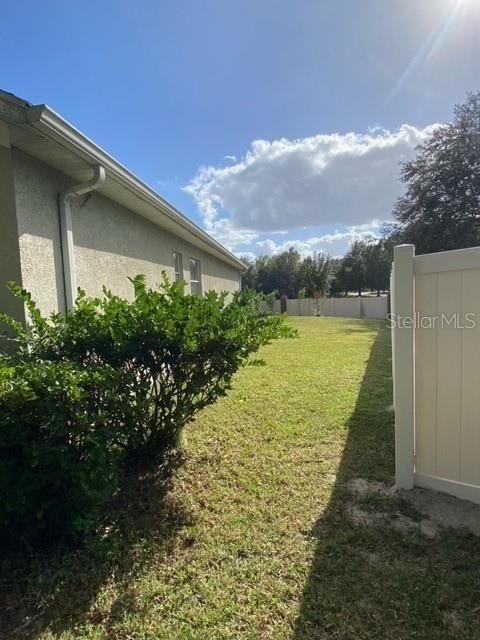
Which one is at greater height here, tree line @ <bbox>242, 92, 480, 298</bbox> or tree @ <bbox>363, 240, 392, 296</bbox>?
tree line @ <bbox>242, 92, 480, 298</bbox>

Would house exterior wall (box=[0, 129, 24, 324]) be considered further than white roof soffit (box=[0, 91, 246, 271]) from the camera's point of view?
Yes

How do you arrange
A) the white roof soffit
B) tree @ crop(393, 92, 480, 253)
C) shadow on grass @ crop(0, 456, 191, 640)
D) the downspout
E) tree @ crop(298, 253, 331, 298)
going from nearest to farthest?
shadow on grass @ crop(0, 456, 191, 640) → the white roof soffit → the downspout → tree @ crop(393, 92, 480, 253) → tree @ crop(298, 253, 331, 298)

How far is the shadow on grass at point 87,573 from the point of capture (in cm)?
200

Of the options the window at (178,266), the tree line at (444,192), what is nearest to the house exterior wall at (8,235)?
the window at (178,266)

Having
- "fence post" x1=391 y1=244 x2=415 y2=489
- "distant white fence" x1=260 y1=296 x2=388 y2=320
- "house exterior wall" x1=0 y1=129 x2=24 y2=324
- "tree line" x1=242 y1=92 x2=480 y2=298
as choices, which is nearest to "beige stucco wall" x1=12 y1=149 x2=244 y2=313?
"house exterior wall" x1=0 y1=129 x2=24 y2=324

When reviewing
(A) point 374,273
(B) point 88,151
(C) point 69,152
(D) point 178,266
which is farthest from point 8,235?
(A) point 374,273

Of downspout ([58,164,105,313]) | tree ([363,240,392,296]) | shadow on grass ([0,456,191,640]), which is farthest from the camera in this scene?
tree ([363,240,392,296])

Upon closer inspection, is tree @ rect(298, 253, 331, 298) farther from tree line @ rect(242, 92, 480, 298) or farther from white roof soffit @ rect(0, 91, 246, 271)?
white roof soffit @ rect(0, 91, 246, 271)

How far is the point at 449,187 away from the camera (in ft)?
70.8

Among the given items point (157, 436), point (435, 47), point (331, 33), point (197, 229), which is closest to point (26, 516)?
point (157, 436)

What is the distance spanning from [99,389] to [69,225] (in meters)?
2.89

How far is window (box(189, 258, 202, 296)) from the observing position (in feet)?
36.8

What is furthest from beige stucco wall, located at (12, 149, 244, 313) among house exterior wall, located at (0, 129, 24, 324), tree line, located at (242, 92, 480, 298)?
tree line, located at (242, 92, 480, 298)

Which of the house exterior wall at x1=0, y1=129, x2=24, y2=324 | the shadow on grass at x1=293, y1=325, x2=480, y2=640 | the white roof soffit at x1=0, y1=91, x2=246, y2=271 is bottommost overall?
the shadow on grass at x1=293, y1=325, x2=480, y2=640
